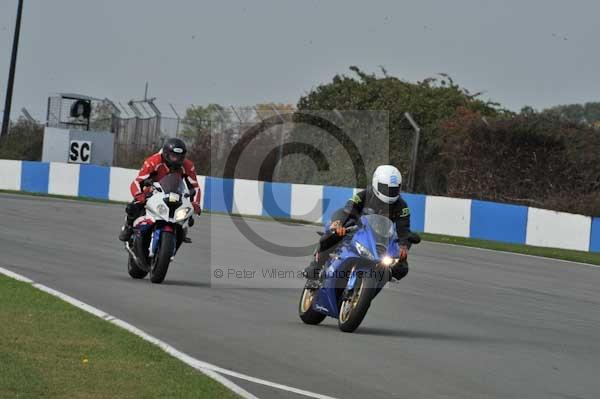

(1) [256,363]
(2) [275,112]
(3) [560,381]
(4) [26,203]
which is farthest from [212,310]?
(2) [275,112]

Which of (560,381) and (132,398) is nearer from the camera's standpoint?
(132,398)

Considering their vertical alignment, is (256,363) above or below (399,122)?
below

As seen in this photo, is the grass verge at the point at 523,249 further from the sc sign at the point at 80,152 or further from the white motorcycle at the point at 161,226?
the sc sign at the point at 80,152

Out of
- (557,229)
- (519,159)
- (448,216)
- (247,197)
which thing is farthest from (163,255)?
(519,159)

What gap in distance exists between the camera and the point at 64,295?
11.6 metres

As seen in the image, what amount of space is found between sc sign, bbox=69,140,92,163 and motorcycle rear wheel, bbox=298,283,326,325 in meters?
26.3

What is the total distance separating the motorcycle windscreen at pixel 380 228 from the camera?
10359 millimetres

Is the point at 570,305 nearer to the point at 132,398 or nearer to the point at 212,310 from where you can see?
the point at 212,310

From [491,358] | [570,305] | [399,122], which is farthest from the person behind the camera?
[399,122]

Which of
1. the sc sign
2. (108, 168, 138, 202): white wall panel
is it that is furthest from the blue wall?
the sc sign

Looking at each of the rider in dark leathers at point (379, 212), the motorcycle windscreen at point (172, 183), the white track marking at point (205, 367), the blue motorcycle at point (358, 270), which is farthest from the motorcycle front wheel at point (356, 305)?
the motorcycle windscreen at point (172, 183)

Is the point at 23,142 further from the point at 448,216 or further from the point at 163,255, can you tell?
the point at 163,255

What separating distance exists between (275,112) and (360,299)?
24460mm

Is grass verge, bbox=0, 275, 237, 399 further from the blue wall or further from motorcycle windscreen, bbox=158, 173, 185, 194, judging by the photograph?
the blue wall
